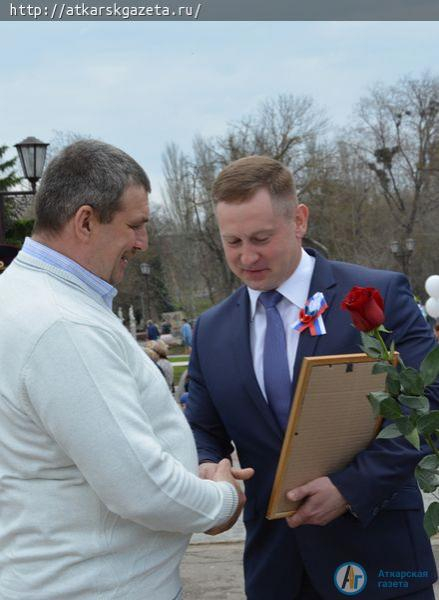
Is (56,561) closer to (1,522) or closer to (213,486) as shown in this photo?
(1,522)

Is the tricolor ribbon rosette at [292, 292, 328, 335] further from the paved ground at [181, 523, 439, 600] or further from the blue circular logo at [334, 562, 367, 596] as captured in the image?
the paved ground at [181, 523, 439, 600]

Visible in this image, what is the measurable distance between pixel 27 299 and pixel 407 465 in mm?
A: 1154

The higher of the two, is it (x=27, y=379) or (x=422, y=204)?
(x=27, y=379)

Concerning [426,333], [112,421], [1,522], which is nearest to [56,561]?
[1,522]

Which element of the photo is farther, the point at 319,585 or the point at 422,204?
the point at 422,204

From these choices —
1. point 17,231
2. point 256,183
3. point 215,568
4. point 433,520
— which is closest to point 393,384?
point 433,520

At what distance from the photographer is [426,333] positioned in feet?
8.46

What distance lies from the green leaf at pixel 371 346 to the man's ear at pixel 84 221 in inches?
28.6

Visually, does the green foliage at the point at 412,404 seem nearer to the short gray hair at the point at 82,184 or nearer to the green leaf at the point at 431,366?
the green leaf at the point at 431,366

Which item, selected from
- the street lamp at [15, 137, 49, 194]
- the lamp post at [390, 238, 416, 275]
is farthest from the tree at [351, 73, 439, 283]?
the street lamp at [15, 137, 49, 194]

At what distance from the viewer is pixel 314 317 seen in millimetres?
2570

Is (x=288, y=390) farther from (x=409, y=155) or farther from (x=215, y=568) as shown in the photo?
(x=409, y=155)

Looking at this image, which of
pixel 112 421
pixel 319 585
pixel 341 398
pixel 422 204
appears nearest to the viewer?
pixel 112 421

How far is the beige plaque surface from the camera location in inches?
86.7
